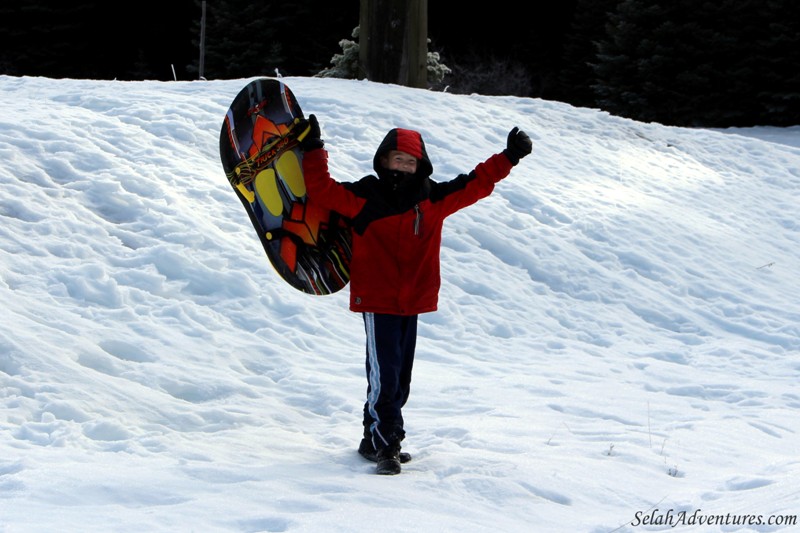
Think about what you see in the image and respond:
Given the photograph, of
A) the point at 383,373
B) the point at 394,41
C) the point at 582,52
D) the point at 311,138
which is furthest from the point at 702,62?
the point at 383,373

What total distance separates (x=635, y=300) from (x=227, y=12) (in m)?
24.5

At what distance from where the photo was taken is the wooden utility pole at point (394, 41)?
1155 centimetres

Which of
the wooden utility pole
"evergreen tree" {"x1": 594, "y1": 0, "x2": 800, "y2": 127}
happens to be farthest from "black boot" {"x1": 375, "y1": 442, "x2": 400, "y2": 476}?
"evergreen tree" {"x1": 594, "y1": 0, "x2": 800, "y2": 127}

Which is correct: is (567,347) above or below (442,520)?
below

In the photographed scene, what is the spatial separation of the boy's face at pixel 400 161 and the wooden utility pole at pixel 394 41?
23.6 ft

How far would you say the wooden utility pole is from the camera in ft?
37.9

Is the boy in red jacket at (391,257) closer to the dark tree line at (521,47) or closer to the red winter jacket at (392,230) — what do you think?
the red winter jacket at (392,230)

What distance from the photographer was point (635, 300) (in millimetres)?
8328

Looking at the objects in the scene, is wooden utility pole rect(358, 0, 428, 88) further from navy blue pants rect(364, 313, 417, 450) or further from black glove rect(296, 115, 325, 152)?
navy blue pants rect(364, 313, 417, 450)

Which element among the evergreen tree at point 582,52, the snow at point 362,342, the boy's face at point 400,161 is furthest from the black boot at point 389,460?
the evergreen tree at point 582,52

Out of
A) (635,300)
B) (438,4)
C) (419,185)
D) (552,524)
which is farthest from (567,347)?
(438,4)

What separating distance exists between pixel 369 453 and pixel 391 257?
91cm

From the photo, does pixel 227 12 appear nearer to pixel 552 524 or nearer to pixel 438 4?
pixel 438 4

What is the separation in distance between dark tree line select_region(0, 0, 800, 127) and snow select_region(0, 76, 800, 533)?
496 inches
